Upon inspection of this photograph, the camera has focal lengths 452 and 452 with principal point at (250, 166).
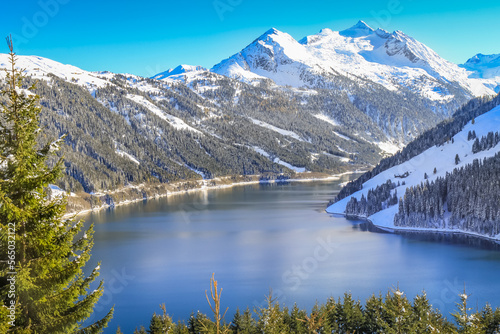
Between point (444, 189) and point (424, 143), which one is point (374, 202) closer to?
point (444, 189)

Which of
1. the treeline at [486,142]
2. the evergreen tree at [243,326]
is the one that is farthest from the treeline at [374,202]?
the evergreen tree at [243,326]

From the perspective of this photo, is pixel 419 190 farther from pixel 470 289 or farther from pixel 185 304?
pixel 185 304

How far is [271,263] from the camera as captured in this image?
8506 cm

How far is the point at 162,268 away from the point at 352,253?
3817 centimetres

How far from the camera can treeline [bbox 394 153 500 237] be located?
357ft

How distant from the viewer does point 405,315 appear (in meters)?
34.2

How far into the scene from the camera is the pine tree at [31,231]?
533 inches

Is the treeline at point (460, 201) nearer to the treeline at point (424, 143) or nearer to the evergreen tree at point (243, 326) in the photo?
the treeline at point (424, 143)

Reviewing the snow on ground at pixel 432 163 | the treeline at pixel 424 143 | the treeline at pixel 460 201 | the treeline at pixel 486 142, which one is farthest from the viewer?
the treeline at pixel 424 143

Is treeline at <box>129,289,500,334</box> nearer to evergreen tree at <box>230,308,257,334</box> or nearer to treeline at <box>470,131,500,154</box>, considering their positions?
evergreen tree at <box>230,308,257,334</box>

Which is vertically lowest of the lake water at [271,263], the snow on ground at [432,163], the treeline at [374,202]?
A: the lake water at [271,263]

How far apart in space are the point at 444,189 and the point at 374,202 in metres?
25.3

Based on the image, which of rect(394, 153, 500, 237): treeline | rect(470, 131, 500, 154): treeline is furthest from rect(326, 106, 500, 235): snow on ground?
rect(394, 153, 500, 237): treeline

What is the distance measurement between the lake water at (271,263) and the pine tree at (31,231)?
136 feet
